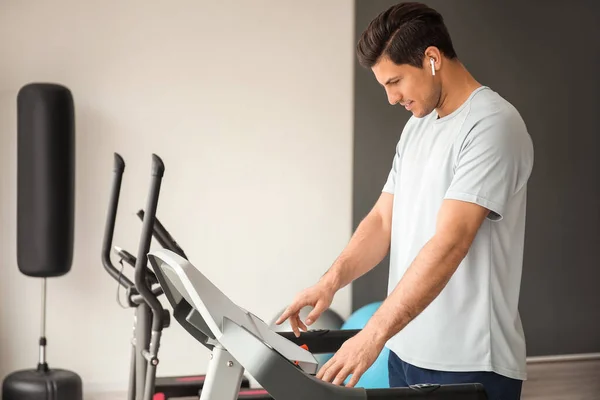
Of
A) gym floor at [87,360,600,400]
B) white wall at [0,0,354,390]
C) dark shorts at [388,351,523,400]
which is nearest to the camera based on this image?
dark shorts at [388,351,523,400]

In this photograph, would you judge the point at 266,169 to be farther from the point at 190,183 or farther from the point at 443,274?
the point at 443,274

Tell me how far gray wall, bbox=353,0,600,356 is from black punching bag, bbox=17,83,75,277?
5.01 ft

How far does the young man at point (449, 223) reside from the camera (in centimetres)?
159

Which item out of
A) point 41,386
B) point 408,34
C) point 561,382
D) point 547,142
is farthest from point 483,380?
point 547,142

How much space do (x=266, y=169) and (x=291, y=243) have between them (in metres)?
0.41

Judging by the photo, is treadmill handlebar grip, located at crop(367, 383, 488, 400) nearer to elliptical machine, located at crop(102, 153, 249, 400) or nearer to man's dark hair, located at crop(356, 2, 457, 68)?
man's dark hair, located at crop(356, 2, 457, 68)

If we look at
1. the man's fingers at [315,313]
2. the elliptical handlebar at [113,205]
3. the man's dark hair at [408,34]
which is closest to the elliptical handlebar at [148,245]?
the elliptical handlebar at [113,205]

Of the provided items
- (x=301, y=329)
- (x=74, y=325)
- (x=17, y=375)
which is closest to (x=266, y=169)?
(x=74, y=325)

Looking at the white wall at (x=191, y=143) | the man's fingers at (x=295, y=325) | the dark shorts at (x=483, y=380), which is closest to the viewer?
the dark shorts at (x=483, y=380)

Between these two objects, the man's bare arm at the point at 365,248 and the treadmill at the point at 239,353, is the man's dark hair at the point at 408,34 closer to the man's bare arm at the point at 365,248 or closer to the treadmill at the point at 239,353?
the man's bare arm at the point at 365,248

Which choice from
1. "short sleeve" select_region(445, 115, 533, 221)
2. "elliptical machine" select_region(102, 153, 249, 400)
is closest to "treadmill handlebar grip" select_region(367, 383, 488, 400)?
"short sleeve" select_region(445, 115, 533, 221)

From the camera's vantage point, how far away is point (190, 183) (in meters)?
4.09

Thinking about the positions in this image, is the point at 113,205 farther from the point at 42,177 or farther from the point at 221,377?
the point at 221,377

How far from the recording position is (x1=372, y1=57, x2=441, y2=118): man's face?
176cm
